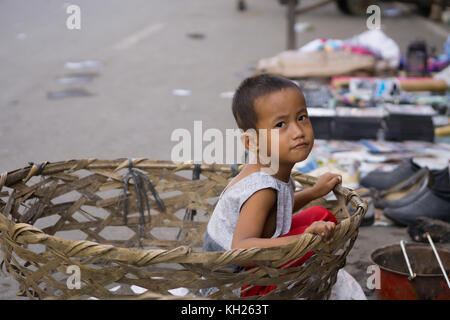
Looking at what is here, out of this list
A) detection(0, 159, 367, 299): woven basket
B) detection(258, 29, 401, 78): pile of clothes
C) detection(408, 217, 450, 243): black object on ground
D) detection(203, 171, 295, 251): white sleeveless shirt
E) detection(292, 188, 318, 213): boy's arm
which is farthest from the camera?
detection(258, 29, 401, 78): pile of clothes

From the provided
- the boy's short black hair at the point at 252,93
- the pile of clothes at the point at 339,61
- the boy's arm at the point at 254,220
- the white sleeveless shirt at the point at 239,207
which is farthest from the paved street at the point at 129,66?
the boy's short black hair at the point at 252,93

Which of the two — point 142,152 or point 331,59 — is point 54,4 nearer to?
point 331,59

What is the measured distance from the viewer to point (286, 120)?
1958 millimetres

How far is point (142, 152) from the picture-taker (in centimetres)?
404

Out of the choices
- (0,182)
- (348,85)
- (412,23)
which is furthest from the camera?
(412,23)

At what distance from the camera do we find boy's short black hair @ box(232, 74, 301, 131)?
196cm

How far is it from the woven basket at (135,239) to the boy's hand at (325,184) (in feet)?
0.16

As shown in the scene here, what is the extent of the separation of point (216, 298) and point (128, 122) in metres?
3.06

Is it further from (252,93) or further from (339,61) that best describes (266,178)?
(339,61)

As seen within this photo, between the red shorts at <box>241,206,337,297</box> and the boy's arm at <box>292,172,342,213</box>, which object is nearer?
the red shorts at <box>241,206,337,297</box>

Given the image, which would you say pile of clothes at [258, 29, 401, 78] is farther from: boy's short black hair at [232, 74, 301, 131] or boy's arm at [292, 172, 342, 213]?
boy's short black hair at [232, 74, 301, 131]

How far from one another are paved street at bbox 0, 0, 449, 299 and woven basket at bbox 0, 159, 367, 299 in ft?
1.24

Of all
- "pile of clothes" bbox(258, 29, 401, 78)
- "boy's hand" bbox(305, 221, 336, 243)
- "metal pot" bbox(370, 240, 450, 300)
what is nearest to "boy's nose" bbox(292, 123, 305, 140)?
"boy's hand" bbox(305, 221, 336, 243)
